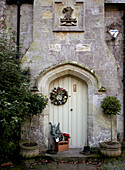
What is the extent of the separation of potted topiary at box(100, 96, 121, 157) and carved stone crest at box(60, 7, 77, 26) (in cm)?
241

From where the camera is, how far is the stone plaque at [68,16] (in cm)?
536

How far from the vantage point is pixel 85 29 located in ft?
17.6

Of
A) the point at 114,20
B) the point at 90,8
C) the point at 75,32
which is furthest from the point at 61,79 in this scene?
the point at 114,20

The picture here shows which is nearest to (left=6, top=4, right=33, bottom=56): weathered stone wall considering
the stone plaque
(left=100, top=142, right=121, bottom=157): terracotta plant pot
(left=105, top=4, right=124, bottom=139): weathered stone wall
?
the stone plaque

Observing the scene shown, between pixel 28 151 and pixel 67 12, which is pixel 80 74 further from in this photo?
pixel 28 151

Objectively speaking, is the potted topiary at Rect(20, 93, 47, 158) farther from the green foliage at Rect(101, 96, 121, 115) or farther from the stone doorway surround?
the green foliage at Rect(101, 96, 121, 115)

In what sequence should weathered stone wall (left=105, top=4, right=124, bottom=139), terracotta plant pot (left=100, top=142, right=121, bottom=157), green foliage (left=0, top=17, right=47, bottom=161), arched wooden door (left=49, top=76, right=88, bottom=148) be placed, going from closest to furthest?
green foliage (left=0, top=17, right=47, bottom=161)
terracotta plant pot (left=100, top=142, right=121, bottom=157)
arched wooden door (left=49, top=76, right=88, bottom=148)
weathered stone wall (left=105, top=4, right=124, bottom=139)

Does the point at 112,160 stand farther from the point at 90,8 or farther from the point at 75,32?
the point at 90,8

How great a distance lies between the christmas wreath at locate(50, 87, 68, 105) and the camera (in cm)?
551

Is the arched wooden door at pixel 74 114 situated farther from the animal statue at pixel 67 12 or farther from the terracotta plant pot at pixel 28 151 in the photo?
the animal statue at pixel 67 12

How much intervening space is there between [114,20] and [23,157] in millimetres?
4998

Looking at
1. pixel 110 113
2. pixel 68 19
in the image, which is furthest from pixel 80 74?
pixel 68 19

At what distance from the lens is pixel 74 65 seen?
524 centimetres

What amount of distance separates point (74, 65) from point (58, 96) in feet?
3.47
